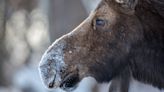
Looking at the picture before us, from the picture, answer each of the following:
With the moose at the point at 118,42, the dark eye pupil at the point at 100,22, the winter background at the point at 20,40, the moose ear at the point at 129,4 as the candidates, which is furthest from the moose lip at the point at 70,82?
the winter background at the point at 20,40

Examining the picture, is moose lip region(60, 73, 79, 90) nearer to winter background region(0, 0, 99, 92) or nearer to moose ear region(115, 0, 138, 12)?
moose ear region(115, 0, 138, 12)

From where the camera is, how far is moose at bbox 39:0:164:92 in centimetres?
481

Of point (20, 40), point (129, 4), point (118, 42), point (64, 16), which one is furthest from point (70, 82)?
point (20, 40)

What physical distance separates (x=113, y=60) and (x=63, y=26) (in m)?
4.35

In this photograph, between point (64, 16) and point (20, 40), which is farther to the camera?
point (20, 40)

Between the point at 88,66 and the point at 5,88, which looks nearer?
the point at 88,66

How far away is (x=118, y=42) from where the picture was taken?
487 cm

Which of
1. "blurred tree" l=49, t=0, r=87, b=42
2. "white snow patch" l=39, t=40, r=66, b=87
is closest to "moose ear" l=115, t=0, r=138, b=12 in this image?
"white snow patch" l=39, t=40, r=66, b=87

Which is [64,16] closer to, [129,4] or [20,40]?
[129,4]

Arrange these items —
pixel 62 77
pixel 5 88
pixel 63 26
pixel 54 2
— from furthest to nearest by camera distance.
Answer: pixel 5 88 → pixel 54 2 → pixel 63 26 → pixel 62 77

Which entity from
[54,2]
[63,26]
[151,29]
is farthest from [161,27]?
[54,2]

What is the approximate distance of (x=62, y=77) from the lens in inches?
185

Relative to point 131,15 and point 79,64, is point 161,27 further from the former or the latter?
point 79,64

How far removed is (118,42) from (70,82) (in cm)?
52
